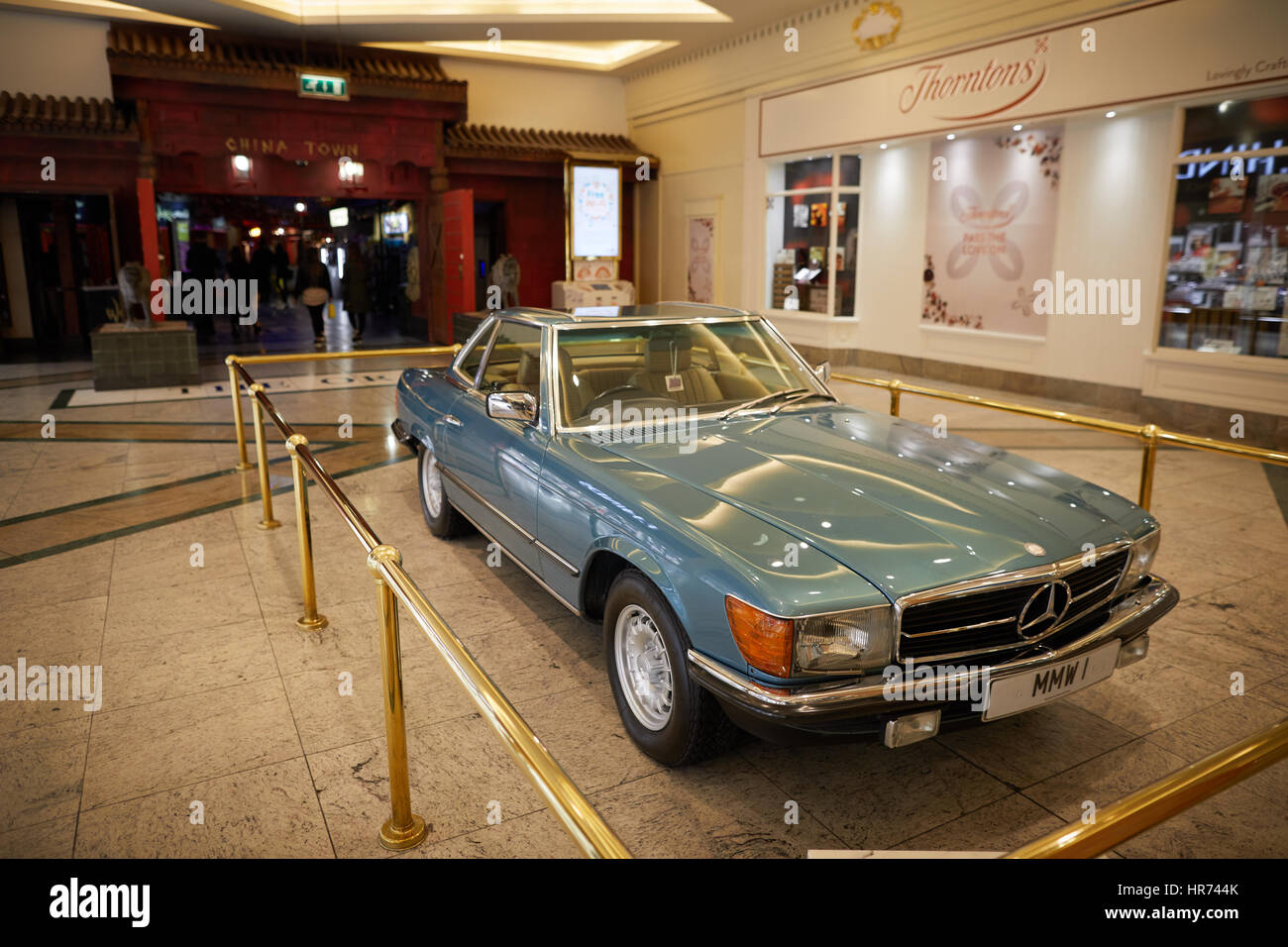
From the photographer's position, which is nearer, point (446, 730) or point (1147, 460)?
point (446, 730)

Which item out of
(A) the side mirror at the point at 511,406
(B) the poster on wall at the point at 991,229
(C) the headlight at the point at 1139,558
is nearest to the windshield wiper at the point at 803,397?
(A) the side mirror at the point at 511,406

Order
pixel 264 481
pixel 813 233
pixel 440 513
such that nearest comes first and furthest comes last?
1. pixel 440 513
2. pixel 264 481
3. pixel 813 233

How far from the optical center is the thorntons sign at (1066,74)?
25.1ft

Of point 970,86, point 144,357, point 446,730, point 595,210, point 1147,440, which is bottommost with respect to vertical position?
point 446,730

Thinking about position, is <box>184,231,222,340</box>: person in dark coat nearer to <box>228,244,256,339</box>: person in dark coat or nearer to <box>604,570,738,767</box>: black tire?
<box>228,244,256,339</box>: person in dark coat

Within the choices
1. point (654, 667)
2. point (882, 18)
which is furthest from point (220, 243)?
point (654, 667)

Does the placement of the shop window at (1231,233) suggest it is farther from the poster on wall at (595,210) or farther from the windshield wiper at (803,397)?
the poster on wall at (595,210)

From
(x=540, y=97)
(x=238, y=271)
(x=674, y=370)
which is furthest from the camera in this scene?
(x=238, y=271)

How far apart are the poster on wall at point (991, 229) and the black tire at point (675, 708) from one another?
8.97 m

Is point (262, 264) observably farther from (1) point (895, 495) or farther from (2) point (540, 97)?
(1) point (895, 495)

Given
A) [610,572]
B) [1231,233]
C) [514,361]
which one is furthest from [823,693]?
[1231,233]

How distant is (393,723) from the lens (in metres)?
2.51

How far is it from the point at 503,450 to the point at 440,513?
4.62ft
